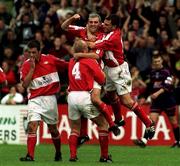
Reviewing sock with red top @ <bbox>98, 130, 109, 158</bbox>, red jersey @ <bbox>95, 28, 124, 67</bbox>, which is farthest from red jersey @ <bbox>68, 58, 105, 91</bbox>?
sock with red top @ <bbox>98, 130, 109, 158</bbox>

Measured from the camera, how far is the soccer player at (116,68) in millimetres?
16969

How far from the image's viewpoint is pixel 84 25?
25.0 metres

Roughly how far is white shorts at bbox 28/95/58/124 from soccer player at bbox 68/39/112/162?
1.60 feet

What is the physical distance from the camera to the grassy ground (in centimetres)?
1627

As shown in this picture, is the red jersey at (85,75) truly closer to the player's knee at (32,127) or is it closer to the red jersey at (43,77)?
the red jersey at (43,77)

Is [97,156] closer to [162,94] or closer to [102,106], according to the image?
[102,106]

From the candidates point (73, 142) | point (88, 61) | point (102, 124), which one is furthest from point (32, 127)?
point (88, 61)

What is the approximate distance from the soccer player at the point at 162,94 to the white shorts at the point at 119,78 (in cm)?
279

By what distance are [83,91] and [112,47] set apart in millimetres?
1239

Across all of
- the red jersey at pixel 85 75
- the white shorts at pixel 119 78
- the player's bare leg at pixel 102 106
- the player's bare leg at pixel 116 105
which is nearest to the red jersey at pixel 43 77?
the red jersey at pixel 85 75

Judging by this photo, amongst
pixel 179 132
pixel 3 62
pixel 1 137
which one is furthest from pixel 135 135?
pixel 3 62

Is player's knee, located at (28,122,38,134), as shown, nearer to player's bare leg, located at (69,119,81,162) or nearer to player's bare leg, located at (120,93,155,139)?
player's bare leg, located at (69,119,81,162)

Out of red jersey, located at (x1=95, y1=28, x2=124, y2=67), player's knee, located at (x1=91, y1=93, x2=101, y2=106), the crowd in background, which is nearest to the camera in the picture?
player's knee, located at (x1=91, y1=93, x2=101, y2=106)

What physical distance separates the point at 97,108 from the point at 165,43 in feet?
31.7
